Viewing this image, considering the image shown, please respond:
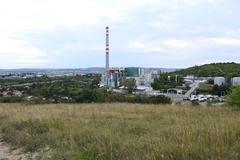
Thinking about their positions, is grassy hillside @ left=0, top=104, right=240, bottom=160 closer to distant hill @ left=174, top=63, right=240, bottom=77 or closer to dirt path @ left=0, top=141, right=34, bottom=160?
dirt path @ left=0, top=141, right=34, bottom=160

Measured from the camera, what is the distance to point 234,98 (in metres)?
22.4

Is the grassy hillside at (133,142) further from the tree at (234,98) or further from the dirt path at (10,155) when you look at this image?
the tree at (234,98)

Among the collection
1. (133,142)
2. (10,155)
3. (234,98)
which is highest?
(133,142)

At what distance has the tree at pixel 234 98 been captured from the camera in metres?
22.1

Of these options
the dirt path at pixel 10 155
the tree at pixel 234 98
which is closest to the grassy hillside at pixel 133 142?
the dirt path at pixel 10 155

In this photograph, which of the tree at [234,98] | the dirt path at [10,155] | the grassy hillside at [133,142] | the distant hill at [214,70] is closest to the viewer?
the grassy hillside at [133,142]

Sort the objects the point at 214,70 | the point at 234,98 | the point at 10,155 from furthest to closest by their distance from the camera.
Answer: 1. the point at 214,70
2. the point at 234,98
3. the point at 10,155

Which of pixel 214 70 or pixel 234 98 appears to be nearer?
pixel 234 98

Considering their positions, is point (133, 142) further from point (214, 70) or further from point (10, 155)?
point (214, 70)

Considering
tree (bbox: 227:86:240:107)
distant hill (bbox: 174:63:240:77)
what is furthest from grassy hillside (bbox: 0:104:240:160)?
distant hill (bbox: 174:63:240:77)

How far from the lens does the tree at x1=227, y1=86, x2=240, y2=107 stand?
22.1 metres

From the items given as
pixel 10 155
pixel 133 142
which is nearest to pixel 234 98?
pixel 10 155

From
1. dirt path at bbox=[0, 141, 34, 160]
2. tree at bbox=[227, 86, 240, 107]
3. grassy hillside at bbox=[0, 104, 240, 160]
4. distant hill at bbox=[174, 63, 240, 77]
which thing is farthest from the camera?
distant hill at bbox=[174, 63, 240, 77]

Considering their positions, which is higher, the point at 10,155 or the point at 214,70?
the point at 10,155
